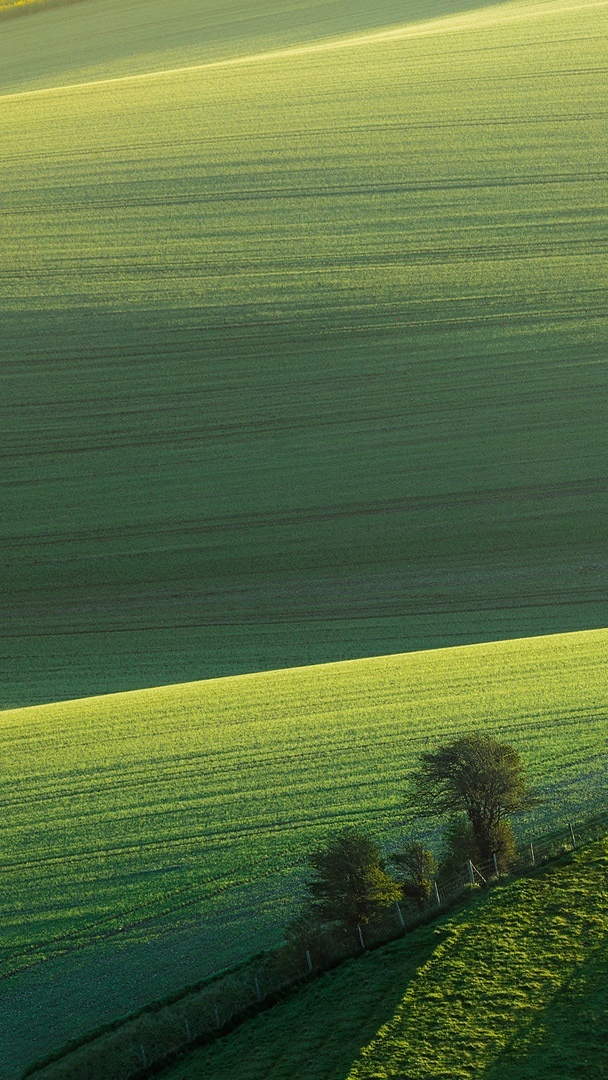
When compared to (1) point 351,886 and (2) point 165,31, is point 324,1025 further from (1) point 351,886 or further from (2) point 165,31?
(2) point 165,31

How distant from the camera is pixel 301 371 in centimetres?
3631

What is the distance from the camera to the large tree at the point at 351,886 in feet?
57.1

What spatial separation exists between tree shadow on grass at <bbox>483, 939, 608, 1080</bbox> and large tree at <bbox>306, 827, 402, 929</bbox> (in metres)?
3.35

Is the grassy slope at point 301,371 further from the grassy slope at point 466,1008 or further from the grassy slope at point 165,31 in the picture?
the grassy slope at point 466,1008

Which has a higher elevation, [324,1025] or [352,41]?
[352,41]

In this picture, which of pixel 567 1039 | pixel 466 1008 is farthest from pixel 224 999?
pixel 567 1039

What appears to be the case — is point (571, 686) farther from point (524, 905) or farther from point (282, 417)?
point (282, 417)

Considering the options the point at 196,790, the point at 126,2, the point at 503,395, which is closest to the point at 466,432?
the point at 503,395

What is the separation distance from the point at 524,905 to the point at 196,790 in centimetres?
704

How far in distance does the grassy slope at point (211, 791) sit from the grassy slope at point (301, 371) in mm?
2888

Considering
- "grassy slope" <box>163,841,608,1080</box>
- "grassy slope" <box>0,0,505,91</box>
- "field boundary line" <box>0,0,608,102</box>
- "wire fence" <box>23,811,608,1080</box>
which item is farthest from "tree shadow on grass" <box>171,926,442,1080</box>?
"grassy slope" <box>0,0,505,91</box>

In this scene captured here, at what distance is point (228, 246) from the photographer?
4078 cm

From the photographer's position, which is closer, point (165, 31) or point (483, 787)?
point (483, 787)

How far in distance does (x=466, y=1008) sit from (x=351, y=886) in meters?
2.93
